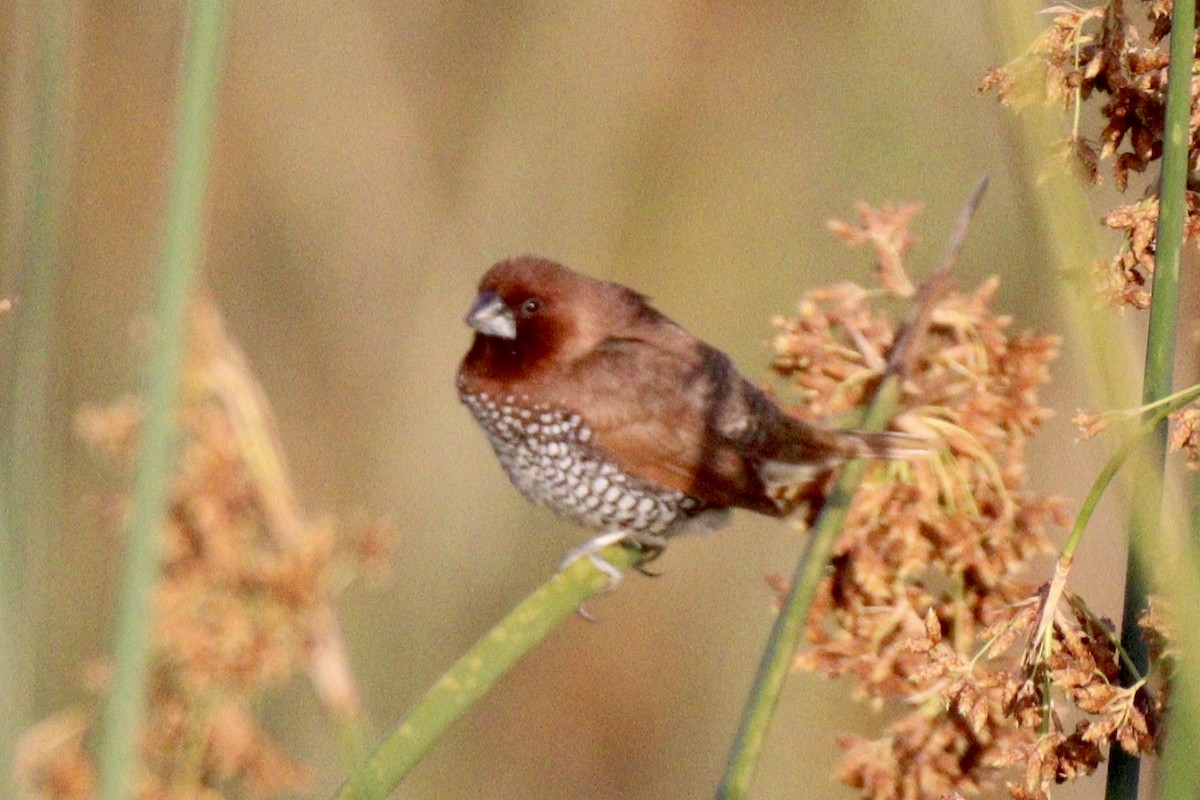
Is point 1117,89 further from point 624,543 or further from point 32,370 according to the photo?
point 624,543

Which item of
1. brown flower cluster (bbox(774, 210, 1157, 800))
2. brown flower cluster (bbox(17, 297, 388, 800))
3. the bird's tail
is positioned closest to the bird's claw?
brown flower cluster (bbox(774, 210, 1157, 800))

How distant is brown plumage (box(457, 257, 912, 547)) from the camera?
311 cm

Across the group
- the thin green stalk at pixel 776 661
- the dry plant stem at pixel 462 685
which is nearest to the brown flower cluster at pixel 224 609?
the dry plant stem at pixel 462 685

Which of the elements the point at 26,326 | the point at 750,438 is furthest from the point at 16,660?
the point at 750,438

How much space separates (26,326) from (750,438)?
6.07ft

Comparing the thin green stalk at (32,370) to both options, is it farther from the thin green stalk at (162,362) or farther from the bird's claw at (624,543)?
the bird's claw at (624,543)

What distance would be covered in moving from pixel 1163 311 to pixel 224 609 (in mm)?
1200

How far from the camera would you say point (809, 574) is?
1.72m

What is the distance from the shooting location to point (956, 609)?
2004 mm

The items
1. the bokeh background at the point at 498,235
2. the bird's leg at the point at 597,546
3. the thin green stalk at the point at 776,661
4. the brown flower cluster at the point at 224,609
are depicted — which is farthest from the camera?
the bokeh background at the point at 498,235

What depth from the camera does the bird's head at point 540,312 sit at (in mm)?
3164

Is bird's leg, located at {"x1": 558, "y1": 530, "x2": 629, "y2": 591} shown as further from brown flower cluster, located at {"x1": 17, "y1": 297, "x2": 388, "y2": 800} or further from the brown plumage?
brown flower cluster, located at {"x1": 17, "y1": 297, "x2": 388, "y2": 800}

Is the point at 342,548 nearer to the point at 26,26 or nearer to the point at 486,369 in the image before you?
the point at 26,26

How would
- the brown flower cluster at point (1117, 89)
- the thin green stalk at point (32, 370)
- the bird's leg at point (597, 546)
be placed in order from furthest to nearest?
the bird's leg at point (597, 546) → the thin green stalk at point (32, 370) → the brown flower cluster at point (1117, 89)
